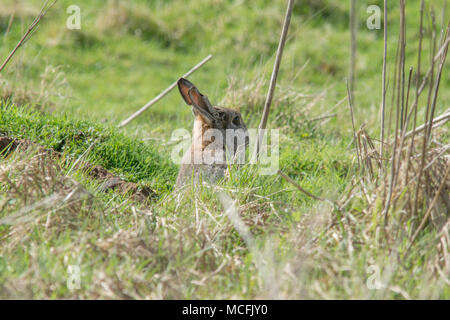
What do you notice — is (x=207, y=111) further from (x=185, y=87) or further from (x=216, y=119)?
(x=185, y=87)

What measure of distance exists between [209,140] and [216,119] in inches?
8.5

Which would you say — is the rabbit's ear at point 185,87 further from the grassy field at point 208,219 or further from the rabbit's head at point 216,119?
the grassy field at point 208,219

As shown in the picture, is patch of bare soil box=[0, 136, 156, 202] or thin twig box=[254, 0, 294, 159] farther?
patch of bare soil box=[0, 136, 156, 202]

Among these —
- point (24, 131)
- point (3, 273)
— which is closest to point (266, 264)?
point (3, 273)

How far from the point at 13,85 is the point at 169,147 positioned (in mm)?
1793

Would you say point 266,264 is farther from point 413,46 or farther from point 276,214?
→ point 413,46

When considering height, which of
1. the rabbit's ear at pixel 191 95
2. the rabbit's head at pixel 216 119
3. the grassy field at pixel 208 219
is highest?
the rabbit's ear at pixel 191 95

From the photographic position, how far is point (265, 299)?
2.61 meters

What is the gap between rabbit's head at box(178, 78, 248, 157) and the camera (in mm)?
4641

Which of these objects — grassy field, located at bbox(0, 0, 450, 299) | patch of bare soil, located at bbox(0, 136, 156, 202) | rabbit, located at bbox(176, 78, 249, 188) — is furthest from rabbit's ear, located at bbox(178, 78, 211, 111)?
patch of bare soil, located at bbox(0, 136, 156, 202)

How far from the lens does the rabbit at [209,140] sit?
4.47m

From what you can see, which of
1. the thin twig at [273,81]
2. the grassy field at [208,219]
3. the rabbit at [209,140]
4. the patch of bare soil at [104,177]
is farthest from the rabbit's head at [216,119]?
the patch of bare soil at [104,177]

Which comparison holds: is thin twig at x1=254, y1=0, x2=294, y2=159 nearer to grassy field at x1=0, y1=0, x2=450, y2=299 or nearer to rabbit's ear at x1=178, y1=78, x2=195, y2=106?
grassy field at x1=0, y1=0, x2=450, y2=299

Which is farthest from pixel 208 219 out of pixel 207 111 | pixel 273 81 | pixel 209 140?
pixel 207 111
